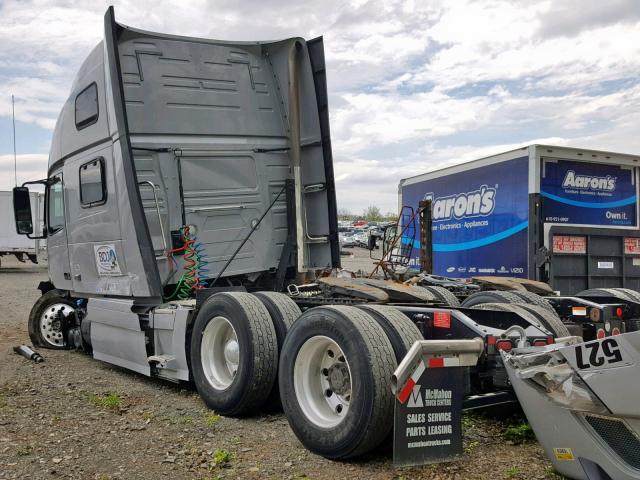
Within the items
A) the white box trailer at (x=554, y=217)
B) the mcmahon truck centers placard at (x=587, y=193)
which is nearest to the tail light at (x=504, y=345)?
the white box trailer at (x=554, y=217)

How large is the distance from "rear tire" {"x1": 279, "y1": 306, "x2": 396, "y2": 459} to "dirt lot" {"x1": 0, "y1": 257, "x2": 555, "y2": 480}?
170 millimetres

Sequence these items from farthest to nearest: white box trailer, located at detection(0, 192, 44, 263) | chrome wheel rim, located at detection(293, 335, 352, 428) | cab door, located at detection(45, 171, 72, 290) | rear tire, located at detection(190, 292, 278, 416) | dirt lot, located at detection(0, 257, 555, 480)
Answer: white box trailer, located at detection(0, 192, 44, 263)
cab door, located at detection(45, 171, 72, 290)
rear tire, located at detection(190, 292, 278, 416)
chrome wheel rim, located at detection(293, 335, 352, 428)
dirt lot, located at detection(0, 257, 555, 480)

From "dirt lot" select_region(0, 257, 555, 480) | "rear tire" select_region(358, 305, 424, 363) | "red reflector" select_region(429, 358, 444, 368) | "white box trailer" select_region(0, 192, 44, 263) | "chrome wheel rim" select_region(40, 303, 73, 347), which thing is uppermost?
"white box trailer" select_region(0, 192, 44, 263)

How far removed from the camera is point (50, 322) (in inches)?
343

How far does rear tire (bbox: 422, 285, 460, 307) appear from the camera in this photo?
20.1ft

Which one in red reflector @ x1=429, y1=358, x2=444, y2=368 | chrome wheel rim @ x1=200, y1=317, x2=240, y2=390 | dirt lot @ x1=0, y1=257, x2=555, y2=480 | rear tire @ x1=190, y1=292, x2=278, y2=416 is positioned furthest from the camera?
chrome wheel rim @ x1=200, y1=317, x2=240, y2=390

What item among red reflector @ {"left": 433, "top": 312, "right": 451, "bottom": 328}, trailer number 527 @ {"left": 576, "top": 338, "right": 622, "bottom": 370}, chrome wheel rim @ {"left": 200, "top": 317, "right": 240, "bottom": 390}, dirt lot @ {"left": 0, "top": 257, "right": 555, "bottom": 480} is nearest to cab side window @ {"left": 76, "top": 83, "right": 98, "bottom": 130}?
dirt lot @ {"left": 0, "top": 257, "right": 555, "bottom": 480}

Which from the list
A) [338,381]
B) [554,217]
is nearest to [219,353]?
[338,381]

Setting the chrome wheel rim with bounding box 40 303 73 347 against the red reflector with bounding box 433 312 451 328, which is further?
the chrome wheel rim with bounding box 40 303 73 347

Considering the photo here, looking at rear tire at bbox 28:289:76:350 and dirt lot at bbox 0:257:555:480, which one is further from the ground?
rear tire at bbox 28:289:76:350

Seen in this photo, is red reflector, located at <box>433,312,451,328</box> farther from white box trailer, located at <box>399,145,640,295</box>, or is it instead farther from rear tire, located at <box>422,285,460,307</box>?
white box trailer, located at <box>399,145,640,295</box>

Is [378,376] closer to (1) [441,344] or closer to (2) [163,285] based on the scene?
(1) [441,344]

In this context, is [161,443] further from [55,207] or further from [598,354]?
[55,207]

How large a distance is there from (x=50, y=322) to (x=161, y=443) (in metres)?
4.91
